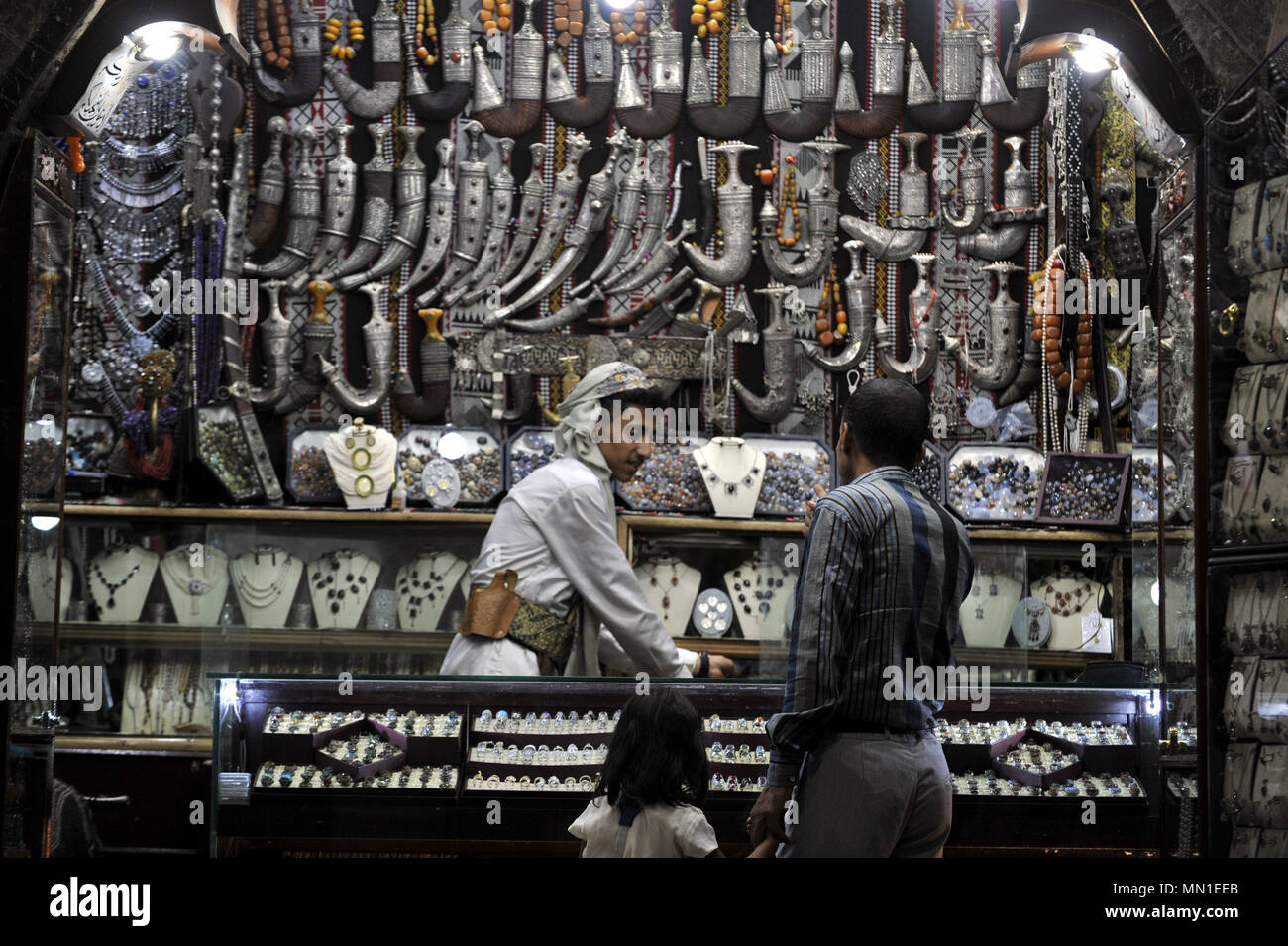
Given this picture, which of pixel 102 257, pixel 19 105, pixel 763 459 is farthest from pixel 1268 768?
pixel 102 257

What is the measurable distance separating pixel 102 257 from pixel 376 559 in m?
1.88

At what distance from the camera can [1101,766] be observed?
3.95 meters

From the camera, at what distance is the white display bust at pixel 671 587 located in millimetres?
6289

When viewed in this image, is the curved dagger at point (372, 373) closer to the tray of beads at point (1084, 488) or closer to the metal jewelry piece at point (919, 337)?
the metal jewelry piece at point (919, 337)

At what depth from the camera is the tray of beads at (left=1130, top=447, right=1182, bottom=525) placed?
438cm

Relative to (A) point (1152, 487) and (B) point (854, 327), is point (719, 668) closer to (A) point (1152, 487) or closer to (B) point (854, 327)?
(A) point (1152, 487)

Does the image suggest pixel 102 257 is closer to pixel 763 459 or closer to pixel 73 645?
pixel 73 645

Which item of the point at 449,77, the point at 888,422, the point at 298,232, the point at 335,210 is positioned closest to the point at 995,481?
the point at 449,77

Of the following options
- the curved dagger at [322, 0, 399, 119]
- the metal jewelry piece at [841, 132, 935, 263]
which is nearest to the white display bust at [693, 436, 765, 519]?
the metal jewelry piece at [841, 132, 935, 263]

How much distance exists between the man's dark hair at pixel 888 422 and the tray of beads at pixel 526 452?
3.30m

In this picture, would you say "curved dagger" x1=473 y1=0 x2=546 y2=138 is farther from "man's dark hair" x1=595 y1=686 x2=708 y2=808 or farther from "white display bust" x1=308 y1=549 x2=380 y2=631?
"man's dark hair" x1=595 y1=686 x2=708 y2=808

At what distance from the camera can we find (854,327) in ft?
22.5

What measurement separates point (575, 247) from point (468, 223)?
20.1 inches
